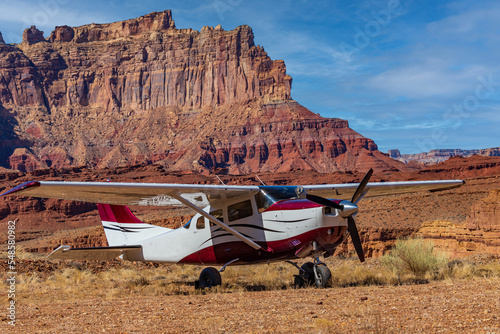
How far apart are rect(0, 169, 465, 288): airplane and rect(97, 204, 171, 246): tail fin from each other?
0.82m

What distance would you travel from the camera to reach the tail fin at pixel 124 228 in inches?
619

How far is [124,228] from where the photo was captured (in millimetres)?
16172

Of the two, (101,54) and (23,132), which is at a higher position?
(101,54)

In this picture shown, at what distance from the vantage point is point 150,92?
176 metres

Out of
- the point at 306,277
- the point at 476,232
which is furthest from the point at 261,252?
the point at 476,232

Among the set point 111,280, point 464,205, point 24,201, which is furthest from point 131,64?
point 111,280

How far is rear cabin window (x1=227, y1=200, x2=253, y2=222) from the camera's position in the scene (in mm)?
12461

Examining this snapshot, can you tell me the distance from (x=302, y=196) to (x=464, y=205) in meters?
29.8

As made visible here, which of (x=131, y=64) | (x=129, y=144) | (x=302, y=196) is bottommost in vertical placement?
(x=302, y=196)

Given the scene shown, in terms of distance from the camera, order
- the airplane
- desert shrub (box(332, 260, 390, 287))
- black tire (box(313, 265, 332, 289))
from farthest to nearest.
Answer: desert shrub (box(332, 260, 390, 287)) < black tire (box(313, 265, 332, 289)) < the airplane

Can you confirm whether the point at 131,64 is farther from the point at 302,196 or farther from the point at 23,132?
the point at 302,196

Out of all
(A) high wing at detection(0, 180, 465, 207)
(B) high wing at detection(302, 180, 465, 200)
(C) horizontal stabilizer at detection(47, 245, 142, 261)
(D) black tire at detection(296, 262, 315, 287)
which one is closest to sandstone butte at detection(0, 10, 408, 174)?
(B) high wing at detection(302, 180, 465, 200)

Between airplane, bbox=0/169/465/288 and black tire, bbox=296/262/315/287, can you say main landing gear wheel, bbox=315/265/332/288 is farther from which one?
black tire, bbox=296/262/315/287

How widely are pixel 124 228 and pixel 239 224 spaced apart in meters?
5.48
